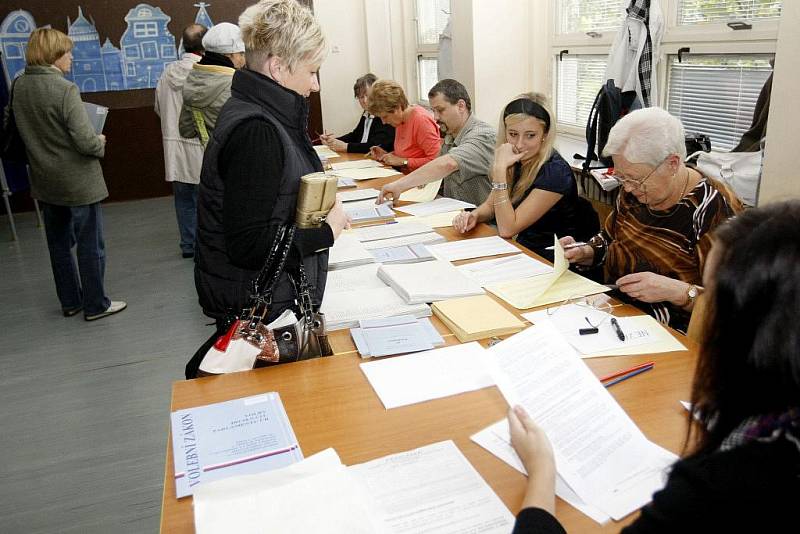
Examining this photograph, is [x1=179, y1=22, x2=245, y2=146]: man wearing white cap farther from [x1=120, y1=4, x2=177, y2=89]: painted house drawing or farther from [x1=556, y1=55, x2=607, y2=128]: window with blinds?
[x1=120, y1=4, x2=177, y2=89]: painted house drawing

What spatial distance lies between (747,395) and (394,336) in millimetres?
1031

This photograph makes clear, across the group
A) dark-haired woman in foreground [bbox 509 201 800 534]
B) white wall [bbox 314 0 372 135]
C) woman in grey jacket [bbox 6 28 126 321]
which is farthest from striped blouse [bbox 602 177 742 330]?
white wall [bbox 314 0 372 135]

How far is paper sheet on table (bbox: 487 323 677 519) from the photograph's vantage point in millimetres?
1121

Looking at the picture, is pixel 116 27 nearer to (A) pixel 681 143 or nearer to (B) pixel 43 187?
(B) pixel 43 187

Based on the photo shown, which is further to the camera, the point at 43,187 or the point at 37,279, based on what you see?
the point at 37,279

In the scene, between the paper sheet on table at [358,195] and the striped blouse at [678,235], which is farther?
the paper sheet on table at [358,195]

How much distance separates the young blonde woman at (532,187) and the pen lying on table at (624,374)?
47.1 inches

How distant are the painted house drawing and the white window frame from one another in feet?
14.0

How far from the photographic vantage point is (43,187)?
3660 millimetres

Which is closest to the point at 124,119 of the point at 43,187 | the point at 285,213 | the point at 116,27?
the point at 116,27

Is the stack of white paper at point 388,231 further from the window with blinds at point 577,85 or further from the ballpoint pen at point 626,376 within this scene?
the window with blinds at point 577,85

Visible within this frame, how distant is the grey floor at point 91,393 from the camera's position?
7.66 feet

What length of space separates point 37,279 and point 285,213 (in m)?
4.03

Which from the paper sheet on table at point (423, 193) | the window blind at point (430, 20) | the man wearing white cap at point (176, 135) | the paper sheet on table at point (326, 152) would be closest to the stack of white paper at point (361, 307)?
the paper sheet on table at point (423, 193)
